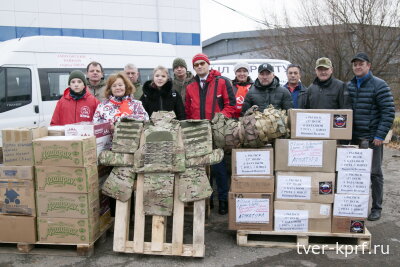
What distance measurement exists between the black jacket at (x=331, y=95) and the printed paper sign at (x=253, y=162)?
44.3 inches

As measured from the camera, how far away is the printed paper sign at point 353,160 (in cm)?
376

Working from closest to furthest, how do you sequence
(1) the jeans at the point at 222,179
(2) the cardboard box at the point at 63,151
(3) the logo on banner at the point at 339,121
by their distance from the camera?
(2) the cardboard box at the point at 63,151 < (3) the logo on banner at the point at 339,121 < (1) the jeans at the point at 222,179

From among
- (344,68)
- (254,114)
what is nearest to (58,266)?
(254,114)

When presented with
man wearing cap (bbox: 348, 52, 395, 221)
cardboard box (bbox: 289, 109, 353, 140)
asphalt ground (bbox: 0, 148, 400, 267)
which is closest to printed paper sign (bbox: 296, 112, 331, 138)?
cardboard box (bbox: 289, 109, 353, 140)

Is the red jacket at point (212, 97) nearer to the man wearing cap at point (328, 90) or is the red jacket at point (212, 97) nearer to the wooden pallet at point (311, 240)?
the man wearing cap at point (328, 90)

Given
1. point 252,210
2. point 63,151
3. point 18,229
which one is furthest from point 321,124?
point 18,229

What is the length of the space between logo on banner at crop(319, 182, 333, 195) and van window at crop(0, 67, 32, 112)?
5.40 metres

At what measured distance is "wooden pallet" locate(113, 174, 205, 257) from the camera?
3584 millimetres

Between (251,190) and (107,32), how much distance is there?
14.3 metres

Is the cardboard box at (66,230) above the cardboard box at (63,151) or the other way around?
the other way around

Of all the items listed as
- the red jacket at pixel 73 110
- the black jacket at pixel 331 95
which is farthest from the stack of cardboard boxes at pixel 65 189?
the black jacket at pixel 331 95

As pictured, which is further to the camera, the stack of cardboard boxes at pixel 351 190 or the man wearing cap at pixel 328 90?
the man wearing cap at pixel 328 90

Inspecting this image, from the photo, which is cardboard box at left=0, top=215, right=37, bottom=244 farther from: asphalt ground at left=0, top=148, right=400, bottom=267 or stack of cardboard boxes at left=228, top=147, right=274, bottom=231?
stack of cardboard boxes at left=228, top=147, right=274, bottom=231

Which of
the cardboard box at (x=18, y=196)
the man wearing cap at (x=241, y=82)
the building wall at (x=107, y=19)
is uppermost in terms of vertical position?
the building wall at (x=107, y=19)
